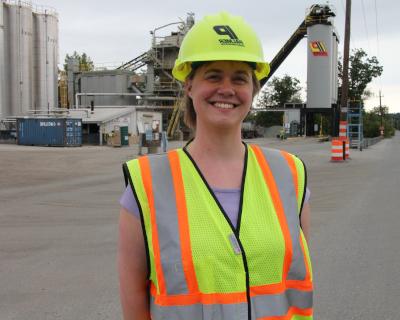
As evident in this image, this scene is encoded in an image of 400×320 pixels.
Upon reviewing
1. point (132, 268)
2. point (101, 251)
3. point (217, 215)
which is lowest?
point (101, 251)

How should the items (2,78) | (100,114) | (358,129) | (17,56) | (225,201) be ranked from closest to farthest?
(225,201)
(358,129)
(2,78)
(17,56)
(100,114)

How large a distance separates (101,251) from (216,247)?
16.9 ft

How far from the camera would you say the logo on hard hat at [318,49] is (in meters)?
50.2

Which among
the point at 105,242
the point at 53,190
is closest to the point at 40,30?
the point at 53,190

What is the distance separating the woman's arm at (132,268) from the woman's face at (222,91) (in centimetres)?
51

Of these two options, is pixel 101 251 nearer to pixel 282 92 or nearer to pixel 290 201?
pixel 290 201

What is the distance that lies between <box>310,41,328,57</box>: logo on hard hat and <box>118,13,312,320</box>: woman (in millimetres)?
51112

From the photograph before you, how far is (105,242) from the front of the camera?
706 cm

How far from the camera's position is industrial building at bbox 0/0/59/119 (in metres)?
44.9

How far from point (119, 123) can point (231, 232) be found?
42.9m

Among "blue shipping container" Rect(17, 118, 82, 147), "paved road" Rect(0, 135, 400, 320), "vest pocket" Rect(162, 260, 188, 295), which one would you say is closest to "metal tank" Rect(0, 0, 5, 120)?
"blue shipping container" Rect(17, 118, 82, 147)

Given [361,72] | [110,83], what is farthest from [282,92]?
[110,83]

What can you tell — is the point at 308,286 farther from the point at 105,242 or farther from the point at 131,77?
the point at 131,77

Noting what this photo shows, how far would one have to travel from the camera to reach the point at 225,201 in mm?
1822
